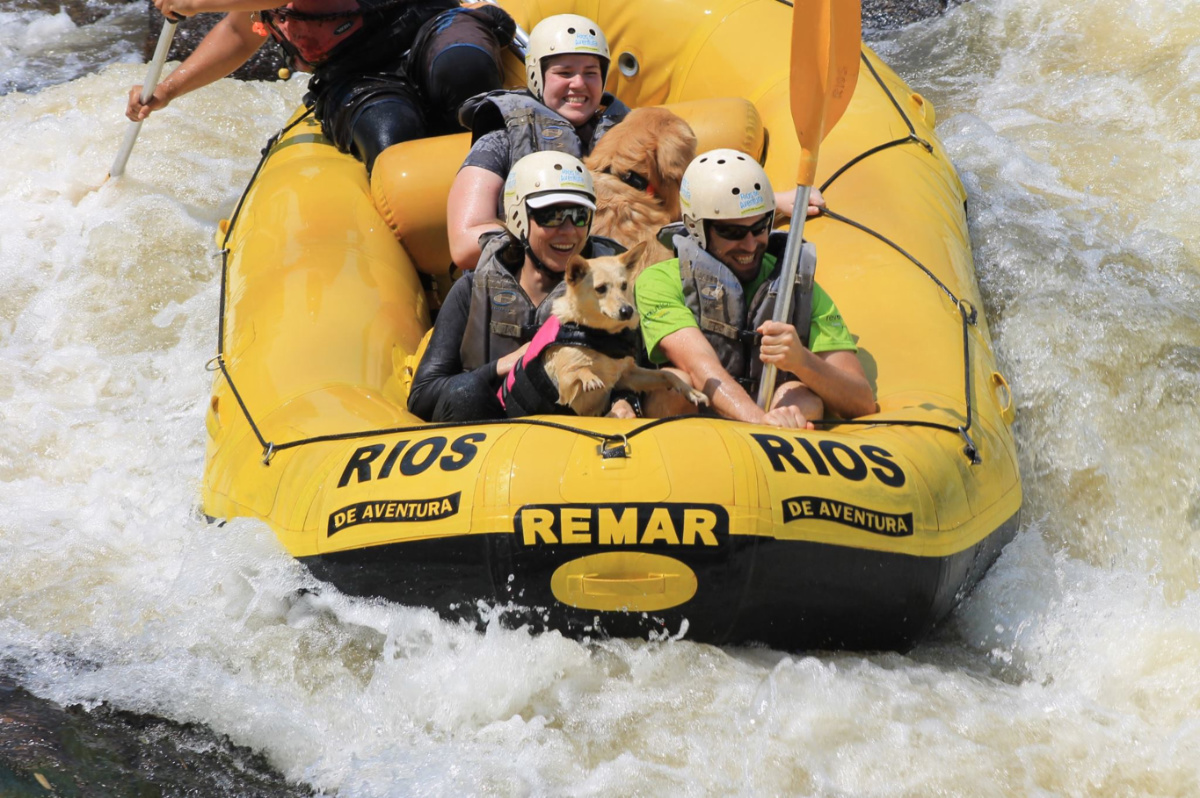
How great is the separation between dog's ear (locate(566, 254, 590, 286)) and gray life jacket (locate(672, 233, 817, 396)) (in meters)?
0.45

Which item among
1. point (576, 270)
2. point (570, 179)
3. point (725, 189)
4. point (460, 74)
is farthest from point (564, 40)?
point (576, 270)

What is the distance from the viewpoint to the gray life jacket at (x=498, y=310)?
374 centimetres

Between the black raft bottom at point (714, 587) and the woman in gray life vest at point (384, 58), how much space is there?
7.39 feet

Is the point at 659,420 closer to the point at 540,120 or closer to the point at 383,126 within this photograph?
the point at 540,120

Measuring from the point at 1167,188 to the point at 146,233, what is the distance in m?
4.93

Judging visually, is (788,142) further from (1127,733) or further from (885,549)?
(1127,733)

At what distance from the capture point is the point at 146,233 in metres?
6.13

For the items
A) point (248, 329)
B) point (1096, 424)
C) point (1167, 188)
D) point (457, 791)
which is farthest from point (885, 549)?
point (1167, 188)

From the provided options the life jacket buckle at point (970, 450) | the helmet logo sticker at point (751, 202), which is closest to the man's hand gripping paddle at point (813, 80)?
the helmet logo sticker at point (751, 202)

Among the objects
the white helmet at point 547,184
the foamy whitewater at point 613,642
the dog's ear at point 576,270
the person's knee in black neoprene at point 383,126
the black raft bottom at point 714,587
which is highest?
the white helmet at point 547,184

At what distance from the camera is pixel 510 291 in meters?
3.75

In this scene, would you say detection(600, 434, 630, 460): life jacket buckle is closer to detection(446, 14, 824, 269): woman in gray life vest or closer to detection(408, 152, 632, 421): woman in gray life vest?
detection(408, 152, 632, 421): woman in gray life vest

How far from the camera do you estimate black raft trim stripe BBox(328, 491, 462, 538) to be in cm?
324

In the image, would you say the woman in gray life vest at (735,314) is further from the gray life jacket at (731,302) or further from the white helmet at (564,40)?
the white helmet at (564,40)
